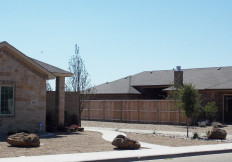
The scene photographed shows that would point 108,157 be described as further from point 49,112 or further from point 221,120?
point 221,120

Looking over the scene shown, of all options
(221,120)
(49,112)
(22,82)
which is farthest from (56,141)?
(221,120)

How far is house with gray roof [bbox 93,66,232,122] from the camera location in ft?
115

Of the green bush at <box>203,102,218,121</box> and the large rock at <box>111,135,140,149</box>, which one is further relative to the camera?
the green bush at <box>203,102,218,121</box>

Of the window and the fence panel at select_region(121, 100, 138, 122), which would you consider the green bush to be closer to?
the fence panel at select_region(121, 100, 138, 122)

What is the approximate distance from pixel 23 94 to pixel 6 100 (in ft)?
3.41

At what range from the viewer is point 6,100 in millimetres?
20984

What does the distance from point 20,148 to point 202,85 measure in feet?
78.4

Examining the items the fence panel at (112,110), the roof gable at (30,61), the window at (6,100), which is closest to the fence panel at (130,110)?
the fence panel at (112,110)

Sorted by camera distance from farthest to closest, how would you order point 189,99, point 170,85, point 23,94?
1. point 170,85
2. point 189,99
3. point 23,94

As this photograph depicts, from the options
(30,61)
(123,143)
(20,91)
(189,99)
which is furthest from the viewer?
(189,99)

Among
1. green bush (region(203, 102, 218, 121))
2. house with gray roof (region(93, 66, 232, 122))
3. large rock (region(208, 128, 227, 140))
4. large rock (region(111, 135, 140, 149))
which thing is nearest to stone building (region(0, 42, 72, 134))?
large rock (region(111, 135, 140, 149))

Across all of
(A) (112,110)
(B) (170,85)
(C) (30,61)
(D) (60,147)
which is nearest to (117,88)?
(A) (112,110)

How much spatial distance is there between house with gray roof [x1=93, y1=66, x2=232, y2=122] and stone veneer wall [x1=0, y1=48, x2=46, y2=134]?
16431 millimetres

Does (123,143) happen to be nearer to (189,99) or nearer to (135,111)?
(189,99)
